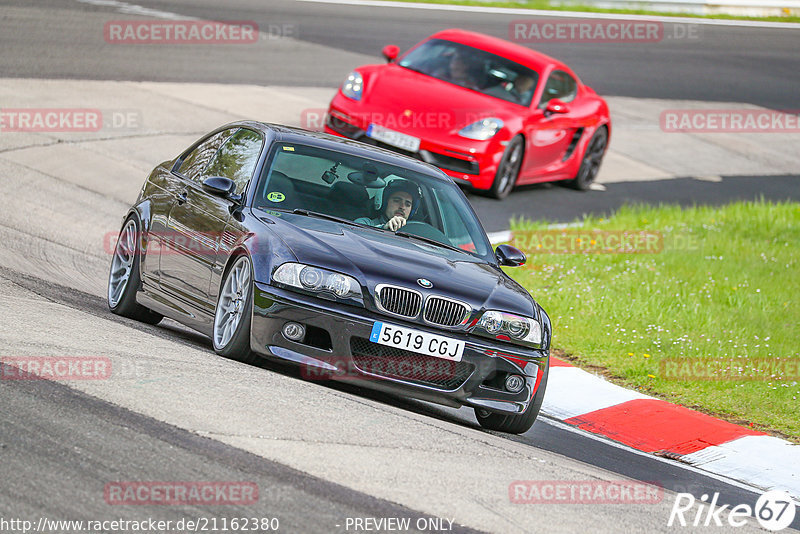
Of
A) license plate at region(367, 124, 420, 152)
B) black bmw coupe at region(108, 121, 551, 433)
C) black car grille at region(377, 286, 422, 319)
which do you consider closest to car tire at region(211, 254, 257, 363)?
black bmw coupe at region(108, 121, 551, 433)

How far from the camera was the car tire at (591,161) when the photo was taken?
17266mm

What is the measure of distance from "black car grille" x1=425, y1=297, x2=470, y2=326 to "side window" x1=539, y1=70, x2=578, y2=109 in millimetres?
9238

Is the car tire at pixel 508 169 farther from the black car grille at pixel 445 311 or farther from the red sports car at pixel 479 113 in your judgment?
the black car grille at pixel 445 311

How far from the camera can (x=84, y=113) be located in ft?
50.7

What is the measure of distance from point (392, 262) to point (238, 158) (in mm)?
1769

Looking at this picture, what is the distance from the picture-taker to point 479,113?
14953 mm

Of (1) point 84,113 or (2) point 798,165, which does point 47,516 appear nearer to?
(1) point 84,113

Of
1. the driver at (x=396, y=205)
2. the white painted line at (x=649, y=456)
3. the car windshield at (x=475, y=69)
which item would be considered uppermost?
the driver at (x=396, y=205)

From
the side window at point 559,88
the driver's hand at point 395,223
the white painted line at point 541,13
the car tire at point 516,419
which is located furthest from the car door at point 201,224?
the white painted line at point 541,13

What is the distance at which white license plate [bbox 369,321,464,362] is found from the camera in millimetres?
6789

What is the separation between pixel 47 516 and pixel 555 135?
1251 cm

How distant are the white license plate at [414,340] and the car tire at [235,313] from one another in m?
0.73

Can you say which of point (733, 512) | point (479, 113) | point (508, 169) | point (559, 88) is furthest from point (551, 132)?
point (733, 512)

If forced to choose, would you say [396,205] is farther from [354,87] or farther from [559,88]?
[559,88]
